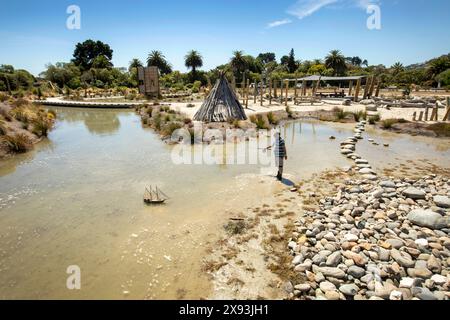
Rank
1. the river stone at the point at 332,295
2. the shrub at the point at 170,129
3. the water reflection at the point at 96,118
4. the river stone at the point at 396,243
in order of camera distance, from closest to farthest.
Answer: the river stone at the point at 332,295 < the river stone at the point at 396,243 < the shrub at the point at 170,129 < the water reflection at the point at 96,118

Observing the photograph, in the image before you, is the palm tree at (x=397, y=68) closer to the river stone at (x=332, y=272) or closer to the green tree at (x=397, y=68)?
the green tree at (x=397, y=68)

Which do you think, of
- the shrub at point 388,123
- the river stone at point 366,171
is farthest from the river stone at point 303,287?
the shrub at point 388,123

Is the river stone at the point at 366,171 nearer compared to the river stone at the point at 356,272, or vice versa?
the river stone at the point at 356,272

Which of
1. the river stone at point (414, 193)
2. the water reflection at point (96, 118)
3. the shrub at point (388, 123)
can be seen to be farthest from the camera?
the water reflection at point (96, 118)

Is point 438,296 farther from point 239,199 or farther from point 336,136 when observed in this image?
point 336,136

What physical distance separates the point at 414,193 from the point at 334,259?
10.8ft

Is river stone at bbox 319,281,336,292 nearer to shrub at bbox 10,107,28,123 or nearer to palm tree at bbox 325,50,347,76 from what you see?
shrub at bbox 10,107,28,123

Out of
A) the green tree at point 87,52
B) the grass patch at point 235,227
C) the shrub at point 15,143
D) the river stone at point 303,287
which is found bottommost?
the river stone at point 303,287

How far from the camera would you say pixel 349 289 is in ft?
11.9

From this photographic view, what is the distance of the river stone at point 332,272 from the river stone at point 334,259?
104 millimetres

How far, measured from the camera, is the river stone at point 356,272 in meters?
3.85

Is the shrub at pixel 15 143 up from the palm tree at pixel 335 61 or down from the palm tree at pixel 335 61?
down

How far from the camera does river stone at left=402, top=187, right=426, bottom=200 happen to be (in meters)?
5.90
